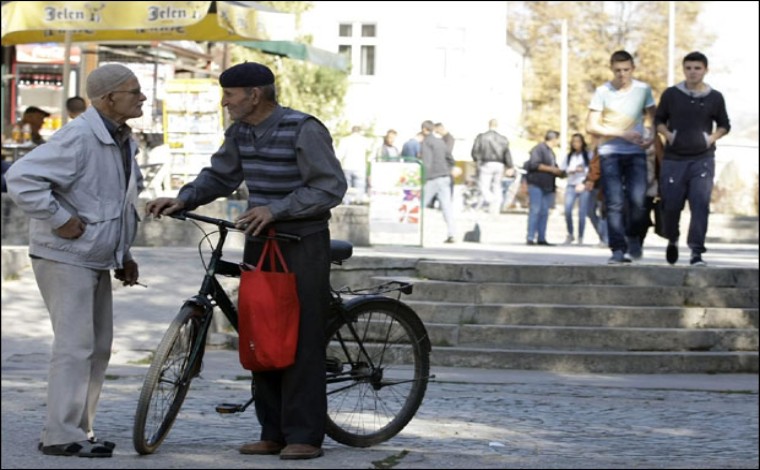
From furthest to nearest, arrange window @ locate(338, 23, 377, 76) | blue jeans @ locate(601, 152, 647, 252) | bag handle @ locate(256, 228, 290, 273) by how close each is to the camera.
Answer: window @ locate(338, 23, 377, 76) → blue jeans @ locate(601, 152, 647, 252) → bag handle @ locate(256, 228, 290, 273)

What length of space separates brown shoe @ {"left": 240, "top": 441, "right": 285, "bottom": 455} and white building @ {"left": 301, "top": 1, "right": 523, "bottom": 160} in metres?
42.3

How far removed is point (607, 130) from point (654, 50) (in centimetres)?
4723

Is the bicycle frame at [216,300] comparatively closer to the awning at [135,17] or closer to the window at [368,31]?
the awning at [135,17]

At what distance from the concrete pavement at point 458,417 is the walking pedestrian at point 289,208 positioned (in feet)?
0.67

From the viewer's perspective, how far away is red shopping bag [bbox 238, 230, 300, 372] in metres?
6.85

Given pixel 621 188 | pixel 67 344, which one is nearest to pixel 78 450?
pixel 67 344

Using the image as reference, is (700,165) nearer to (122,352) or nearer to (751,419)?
(751,419)

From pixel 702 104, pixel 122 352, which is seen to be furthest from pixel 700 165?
pixel 122 352

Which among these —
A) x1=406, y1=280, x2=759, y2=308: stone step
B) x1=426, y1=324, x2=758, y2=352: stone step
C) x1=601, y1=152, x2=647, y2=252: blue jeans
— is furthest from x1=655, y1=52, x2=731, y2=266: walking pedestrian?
x1=426, y1=324, x2=758, y2=352: stone step

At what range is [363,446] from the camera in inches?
299

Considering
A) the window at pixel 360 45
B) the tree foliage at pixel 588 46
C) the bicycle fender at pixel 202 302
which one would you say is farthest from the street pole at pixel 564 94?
the bicycle fender at pixel 202 302

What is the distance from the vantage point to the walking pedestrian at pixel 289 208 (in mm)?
6906

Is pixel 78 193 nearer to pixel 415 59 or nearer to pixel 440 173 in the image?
pixel 440 173

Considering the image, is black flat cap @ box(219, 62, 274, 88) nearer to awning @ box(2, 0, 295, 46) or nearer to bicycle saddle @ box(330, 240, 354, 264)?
bicycle saddle @ box(330, 240, 354, 264)
